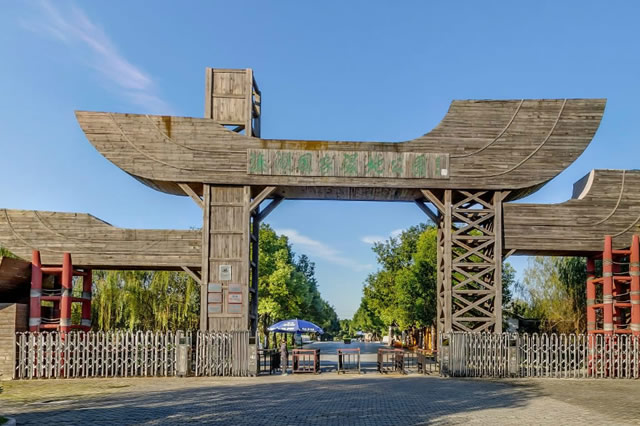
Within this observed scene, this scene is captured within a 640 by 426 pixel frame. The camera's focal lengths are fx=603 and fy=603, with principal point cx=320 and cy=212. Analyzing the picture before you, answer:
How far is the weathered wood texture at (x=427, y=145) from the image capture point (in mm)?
23781

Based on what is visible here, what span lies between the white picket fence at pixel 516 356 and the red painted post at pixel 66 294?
14.4m

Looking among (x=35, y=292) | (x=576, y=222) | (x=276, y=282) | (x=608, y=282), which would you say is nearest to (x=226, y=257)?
(x=35, y=292)

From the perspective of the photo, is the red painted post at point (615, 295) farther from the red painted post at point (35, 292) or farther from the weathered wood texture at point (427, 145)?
the red painted post at point (35, 292)

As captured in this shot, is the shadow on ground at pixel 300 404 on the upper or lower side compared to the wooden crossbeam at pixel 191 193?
lower

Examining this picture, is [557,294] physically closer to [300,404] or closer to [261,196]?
[261,196]

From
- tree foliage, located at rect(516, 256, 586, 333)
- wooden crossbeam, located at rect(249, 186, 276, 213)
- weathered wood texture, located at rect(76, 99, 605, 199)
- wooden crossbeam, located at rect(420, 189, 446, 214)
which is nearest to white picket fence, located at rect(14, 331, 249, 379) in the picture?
wooden crossbeam, located at rect(249, 186, 276, 213)

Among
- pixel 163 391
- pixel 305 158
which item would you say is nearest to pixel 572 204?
pixel 305 158

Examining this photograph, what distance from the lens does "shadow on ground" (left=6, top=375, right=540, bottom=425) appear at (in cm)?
1282

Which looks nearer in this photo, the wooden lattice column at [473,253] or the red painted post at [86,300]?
the wooden lattice column at [473,253]

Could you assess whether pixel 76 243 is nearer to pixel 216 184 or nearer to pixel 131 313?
pixel 216 184

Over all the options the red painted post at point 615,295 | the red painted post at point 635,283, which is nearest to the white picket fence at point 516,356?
the red painted post at point 635,283

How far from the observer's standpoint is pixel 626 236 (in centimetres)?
2420

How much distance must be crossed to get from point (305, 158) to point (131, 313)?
1688cm

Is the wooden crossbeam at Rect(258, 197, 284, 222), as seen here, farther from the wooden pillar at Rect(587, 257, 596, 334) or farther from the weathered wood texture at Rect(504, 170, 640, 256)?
the wooden pillar at Rect(587, 257, 596, 334)
